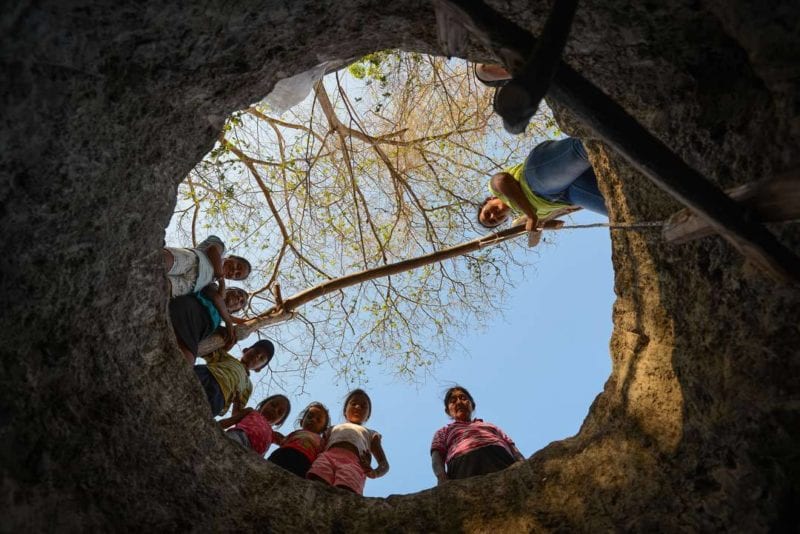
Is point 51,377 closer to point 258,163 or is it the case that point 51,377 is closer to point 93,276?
point 93,276

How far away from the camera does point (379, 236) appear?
607cm

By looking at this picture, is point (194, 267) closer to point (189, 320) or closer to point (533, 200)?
point (189, 320)

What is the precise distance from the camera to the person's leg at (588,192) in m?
3.17

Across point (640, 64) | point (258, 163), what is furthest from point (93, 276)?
point (258, 163)

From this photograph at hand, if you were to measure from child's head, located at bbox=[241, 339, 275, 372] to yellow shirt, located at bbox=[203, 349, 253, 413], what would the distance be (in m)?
0.66

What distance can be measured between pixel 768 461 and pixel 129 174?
2508 mm

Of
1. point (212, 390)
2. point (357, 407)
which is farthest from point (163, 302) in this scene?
point (357, 407)

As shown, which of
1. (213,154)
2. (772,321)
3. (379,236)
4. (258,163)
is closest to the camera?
(772,321)

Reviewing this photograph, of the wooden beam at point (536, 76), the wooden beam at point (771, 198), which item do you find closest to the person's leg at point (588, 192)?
the wooden beam at point (771, 198)

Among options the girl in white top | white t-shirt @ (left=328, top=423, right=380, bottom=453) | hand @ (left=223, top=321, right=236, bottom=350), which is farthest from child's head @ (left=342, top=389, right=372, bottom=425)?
hand @ (left=223, top=321, right=236, bottom=350)

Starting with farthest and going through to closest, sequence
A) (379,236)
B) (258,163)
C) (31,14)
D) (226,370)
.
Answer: (379,236), (258,163), (226,370), (31,14)

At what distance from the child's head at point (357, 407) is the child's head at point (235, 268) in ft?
5.52

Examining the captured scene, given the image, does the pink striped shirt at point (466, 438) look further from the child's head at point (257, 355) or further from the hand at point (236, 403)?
the child's head at point (257, 355)

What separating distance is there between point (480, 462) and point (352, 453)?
994 mm
